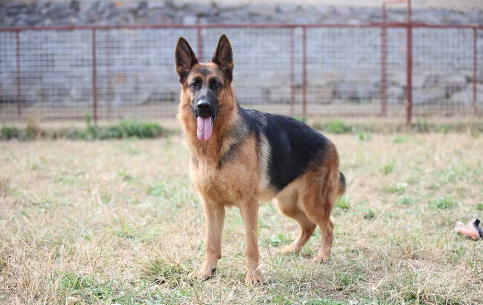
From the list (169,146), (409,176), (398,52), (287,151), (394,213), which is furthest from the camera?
(398,52)

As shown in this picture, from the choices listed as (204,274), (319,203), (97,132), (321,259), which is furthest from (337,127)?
(204,274)

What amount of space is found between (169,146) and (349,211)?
16.5 ft

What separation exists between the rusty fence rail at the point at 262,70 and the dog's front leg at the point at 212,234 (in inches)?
366

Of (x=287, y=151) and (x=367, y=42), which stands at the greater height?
(x=367, y=42)

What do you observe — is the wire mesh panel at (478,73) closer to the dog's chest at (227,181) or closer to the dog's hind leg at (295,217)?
the dog's hind leg at (295,217)

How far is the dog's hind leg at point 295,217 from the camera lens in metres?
4.76

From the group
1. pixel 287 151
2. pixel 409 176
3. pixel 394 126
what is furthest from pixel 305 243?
pixel 394 126

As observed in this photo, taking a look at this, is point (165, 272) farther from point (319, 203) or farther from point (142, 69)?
point (142, 69)

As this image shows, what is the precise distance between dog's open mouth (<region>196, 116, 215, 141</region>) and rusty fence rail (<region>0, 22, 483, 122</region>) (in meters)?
9.42

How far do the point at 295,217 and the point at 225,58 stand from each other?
172 cm

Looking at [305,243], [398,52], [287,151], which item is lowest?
[305,243]

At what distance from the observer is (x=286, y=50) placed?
47.4ft

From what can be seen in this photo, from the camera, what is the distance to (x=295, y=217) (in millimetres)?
4957

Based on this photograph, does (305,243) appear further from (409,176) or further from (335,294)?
(409,176)
